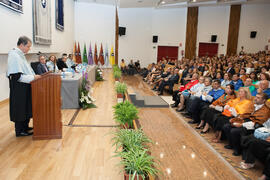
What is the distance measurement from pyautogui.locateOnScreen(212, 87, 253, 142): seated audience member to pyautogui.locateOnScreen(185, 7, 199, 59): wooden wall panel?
12.2m

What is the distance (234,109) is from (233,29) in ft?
43.0

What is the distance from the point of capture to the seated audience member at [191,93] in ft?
16.5

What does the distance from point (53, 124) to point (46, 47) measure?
580 centimetres

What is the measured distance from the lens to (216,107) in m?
3.98

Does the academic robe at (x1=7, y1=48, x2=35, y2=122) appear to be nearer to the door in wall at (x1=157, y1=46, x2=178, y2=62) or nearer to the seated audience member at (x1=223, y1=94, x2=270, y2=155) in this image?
the seated audience member at (x1=223, y1=94, x2=270, y2=155)

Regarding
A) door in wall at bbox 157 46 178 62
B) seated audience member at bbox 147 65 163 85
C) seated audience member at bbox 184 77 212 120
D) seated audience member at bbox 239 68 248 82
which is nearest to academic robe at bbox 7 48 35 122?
seated audience member at bbox 184 77 212 120

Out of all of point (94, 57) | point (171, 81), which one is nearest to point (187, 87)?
point (171, 81)

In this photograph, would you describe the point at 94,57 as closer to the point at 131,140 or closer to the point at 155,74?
the point at 155,74

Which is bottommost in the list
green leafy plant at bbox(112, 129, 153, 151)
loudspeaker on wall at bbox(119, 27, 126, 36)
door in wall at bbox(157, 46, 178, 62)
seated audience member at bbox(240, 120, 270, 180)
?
seated audience member at bbox(240, 120, 270, 180)

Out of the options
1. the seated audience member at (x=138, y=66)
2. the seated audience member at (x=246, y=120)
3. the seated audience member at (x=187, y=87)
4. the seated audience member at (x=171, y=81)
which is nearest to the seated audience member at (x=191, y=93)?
the seated audience member at (x=187, y=87)

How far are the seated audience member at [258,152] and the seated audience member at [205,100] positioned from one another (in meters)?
Result: 1.47

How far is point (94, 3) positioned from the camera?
14430mm

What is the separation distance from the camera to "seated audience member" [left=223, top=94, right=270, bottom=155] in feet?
10.1

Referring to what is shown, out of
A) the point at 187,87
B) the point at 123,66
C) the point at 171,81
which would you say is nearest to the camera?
the point at 187,87
